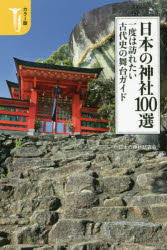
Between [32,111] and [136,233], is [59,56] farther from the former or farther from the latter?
[136,233]

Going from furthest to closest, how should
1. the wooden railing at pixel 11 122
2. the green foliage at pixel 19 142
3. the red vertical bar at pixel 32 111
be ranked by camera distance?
the red vertical bar at pixel 32 111 → the wooden railing at pixel 11 122 → the green foliage at pixel 19 142

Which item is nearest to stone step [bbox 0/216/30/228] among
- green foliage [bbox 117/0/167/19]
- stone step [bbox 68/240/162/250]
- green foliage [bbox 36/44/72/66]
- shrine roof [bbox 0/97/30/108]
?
stone step [bbox 68/240/162/250]

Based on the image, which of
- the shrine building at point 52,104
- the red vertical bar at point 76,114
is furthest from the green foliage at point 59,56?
the red vertical bar at point 76,114

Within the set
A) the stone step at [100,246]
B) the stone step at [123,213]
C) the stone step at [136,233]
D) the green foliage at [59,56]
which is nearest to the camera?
the stone step at [100,246]

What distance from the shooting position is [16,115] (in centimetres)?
1295

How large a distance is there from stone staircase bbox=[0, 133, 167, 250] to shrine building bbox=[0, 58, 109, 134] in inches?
236

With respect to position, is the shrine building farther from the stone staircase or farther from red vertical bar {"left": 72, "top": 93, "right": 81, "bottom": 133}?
the stone staircase

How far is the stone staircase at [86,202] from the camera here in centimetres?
335

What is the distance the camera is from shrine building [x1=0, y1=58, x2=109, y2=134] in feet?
42.3

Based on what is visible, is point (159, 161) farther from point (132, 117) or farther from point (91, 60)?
point (91, 60)

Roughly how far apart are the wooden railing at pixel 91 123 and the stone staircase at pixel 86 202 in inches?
241

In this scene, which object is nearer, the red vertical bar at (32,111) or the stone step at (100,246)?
the stone step at (100,246)

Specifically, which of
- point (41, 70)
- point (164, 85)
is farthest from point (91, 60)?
point (41, 70)

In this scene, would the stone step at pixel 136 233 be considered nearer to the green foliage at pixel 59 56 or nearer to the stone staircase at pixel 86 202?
the stone staircase at pixel 86 202
